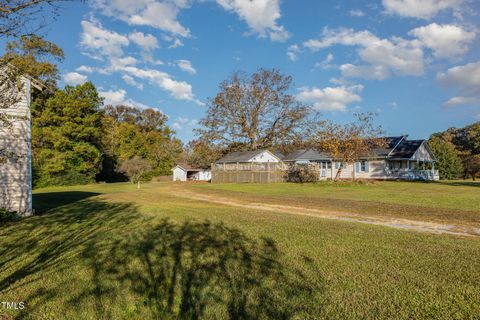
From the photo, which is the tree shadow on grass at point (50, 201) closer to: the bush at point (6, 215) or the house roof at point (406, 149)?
the bush at point (6, 215)

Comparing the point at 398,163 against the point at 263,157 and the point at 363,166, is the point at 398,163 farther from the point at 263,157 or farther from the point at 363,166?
the point at 263,157

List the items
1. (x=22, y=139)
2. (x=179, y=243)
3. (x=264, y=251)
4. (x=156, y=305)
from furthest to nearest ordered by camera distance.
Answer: (x=22, y=139) → (x=179, y=243) → (x=264, y=251) → (x=156, y=305)

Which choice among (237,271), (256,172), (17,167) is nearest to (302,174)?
(256,172)

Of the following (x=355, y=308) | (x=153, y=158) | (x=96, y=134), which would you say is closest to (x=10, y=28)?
(x=355, y=308)

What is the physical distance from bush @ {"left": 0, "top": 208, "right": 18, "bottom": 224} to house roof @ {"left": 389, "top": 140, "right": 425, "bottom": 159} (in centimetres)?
3524

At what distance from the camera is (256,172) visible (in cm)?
3462

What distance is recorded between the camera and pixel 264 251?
18.7 ft

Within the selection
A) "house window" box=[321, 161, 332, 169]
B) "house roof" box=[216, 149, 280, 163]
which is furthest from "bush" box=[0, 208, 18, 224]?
"house window" box=[321, 161, 332, 169]

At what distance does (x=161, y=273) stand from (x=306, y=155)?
41306 mm

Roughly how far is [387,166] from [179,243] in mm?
34712

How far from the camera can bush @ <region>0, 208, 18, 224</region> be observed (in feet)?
29.1

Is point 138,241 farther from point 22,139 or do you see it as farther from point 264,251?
point 22,139

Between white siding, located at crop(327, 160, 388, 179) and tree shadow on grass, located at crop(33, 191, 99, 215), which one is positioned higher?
white siding, located at crop(327, 160, 388, 179)

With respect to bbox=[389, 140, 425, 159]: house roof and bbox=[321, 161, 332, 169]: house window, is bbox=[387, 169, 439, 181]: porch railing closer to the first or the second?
bbox=[389, 140, 425, 159]: house roof
